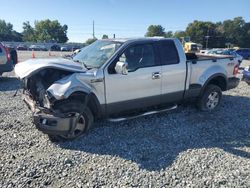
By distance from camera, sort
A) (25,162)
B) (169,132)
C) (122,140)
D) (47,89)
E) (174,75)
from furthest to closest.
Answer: (174,75), (169,132), (122,140), (47,89), (25,162)

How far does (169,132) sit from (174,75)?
1.29 meters

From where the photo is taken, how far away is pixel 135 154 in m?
4.05

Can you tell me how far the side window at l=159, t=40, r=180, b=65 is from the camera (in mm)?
5344

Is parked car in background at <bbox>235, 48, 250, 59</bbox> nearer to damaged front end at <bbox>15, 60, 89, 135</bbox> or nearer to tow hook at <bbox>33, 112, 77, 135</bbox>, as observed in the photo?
damaged front end at <bbox>15, 60, 89, 135</bbox>

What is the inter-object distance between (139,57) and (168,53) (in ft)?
2.59

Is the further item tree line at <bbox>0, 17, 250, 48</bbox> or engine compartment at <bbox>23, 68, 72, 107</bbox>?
tree line at <bbox>0, 17, 250, 48</bbox>

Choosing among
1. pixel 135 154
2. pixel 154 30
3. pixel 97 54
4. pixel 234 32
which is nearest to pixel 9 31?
pixel 154 30

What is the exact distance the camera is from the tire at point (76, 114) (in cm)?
422

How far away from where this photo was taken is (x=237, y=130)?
518cm

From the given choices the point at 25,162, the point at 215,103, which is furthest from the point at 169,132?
the point at 25,162

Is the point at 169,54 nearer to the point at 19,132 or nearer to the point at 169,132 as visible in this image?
the point at 169,132

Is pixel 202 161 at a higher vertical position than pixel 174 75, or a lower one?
lower

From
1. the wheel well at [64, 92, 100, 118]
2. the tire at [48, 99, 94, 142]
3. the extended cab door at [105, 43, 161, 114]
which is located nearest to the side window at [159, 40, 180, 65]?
the extended cab door at [105, 43, 161, 114]

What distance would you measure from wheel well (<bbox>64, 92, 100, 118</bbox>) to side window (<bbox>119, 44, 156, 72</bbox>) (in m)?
0.92
